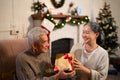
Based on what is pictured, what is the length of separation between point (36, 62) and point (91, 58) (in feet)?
1.75

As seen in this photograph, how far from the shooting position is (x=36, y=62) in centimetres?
175

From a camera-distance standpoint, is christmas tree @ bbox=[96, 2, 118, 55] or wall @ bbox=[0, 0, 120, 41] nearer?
wall @ bbox=[0, 0, 120, 41]

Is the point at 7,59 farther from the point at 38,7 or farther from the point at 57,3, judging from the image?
the point at 57,3

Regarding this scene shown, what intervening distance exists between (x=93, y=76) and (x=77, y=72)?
0.15m

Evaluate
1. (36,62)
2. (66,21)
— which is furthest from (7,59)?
(66,21)

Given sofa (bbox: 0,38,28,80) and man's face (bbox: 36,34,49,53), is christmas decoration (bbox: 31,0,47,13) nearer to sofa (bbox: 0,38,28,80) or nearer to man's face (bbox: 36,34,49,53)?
sofa (bbox: 0,38,28,80)

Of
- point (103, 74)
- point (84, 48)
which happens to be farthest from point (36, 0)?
point (103, 74)

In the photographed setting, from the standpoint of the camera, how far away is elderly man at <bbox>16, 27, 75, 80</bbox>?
1667 mm

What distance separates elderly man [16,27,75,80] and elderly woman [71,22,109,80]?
19cm

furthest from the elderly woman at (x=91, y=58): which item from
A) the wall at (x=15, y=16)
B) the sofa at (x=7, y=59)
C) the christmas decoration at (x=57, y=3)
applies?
the christmas decoration at (x=57, y=3)

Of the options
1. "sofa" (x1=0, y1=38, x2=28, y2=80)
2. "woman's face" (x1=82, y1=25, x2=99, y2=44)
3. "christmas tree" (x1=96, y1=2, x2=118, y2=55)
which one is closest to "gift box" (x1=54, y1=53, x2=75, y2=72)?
"woman's face" (x1=82, y1=25, x2=99, y2=44)

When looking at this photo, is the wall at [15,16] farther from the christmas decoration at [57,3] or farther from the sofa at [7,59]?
the sofa at [7,59]

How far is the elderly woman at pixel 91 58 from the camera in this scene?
73.0 inches

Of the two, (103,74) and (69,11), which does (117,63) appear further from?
(103,74)
